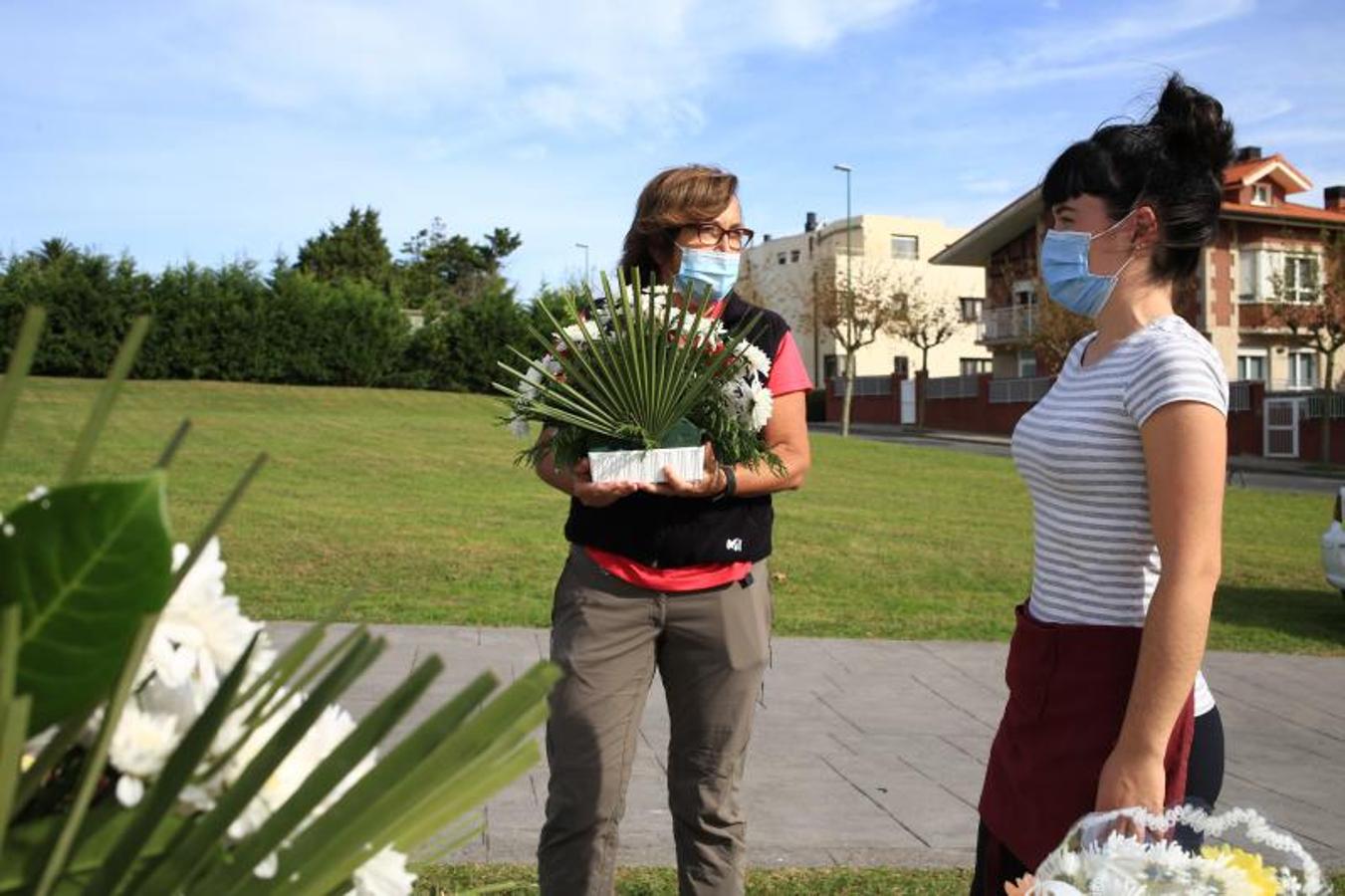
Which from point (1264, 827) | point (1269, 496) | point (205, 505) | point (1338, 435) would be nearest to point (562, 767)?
point (1264, 827)

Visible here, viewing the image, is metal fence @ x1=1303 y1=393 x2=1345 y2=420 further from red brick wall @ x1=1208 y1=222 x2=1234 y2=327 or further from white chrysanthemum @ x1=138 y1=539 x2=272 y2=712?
white chrysanthemum @ x1=138 y1=539 x2=272 y2=712

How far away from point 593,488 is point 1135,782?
4.53 ft

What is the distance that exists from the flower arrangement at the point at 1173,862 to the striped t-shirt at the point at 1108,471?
0.69m

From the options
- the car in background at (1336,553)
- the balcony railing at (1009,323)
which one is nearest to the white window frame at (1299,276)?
the balcony railing at (1009,323)

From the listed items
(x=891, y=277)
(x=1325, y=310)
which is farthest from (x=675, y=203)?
(x=891, y=277)

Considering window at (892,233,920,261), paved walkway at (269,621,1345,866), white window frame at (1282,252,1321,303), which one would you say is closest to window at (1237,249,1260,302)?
white window frame at (1282,252,1321,303)

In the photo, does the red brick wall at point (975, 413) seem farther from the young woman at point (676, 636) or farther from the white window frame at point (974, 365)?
the young woman at point (676, 636)

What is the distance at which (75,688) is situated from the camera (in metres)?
0.57

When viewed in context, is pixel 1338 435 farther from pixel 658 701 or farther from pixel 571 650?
pixel 571 650

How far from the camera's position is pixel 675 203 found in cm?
339

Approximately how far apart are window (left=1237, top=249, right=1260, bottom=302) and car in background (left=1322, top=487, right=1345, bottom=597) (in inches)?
1392

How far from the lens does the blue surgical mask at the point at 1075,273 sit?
8.28 feet

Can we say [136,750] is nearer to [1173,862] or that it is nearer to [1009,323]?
[1173,862]

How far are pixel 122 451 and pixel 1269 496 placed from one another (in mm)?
17701
